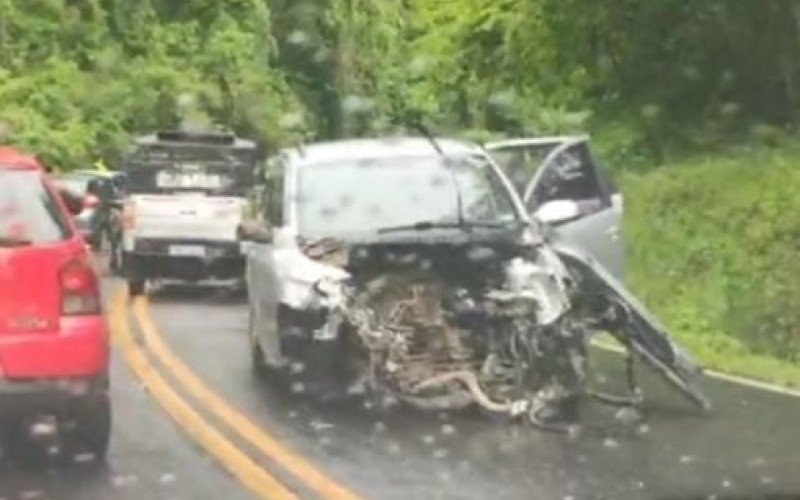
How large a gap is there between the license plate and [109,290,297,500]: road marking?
23.7ft

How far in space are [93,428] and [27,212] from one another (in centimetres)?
116

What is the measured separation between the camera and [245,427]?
11.6m

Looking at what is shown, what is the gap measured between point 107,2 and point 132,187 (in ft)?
75.3

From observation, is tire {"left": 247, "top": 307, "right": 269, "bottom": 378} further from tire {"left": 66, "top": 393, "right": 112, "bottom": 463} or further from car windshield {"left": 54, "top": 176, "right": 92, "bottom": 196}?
car windshield {"left": 54, "top": 176, "right": 92, "bottom": 196}

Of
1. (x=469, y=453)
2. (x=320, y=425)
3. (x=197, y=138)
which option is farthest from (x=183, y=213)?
(x=469, y=453)

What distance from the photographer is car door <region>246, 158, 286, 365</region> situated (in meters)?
12.9

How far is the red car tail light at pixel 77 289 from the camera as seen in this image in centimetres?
971

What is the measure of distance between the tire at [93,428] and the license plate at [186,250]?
1409 cm

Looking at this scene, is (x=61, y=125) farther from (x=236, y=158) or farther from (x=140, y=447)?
(x=140, y=447)

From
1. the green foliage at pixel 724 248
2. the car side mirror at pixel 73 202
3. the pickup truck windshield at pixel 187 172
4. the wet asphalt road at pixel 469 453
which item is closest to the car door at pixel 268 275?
the wet asphalt road at pixel 469 453

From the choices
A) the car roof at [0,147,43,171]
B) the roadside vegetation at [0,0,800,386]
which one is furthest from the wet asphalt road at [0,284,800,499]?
the roadside vegetation at [0,0,800,386]

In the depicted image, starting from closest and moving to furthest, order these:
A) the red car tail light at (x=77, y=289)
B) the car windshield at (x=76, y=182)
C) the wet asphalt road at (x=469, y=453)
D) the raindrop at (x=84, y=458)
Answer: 1. the wet asphalt road at (x=469, y=453)
2. the red car tail light at (x=77, y=289)
3. the raindrop at (x=84, y=458)
4. the car windshield at (x=76, y=182)

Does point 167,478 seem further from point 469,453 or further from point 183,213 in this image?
point 183,213

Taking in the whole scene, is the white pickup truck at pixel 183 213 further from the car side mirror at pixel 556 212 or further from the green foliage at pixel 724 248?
the car side mirror at pixel 556 212
